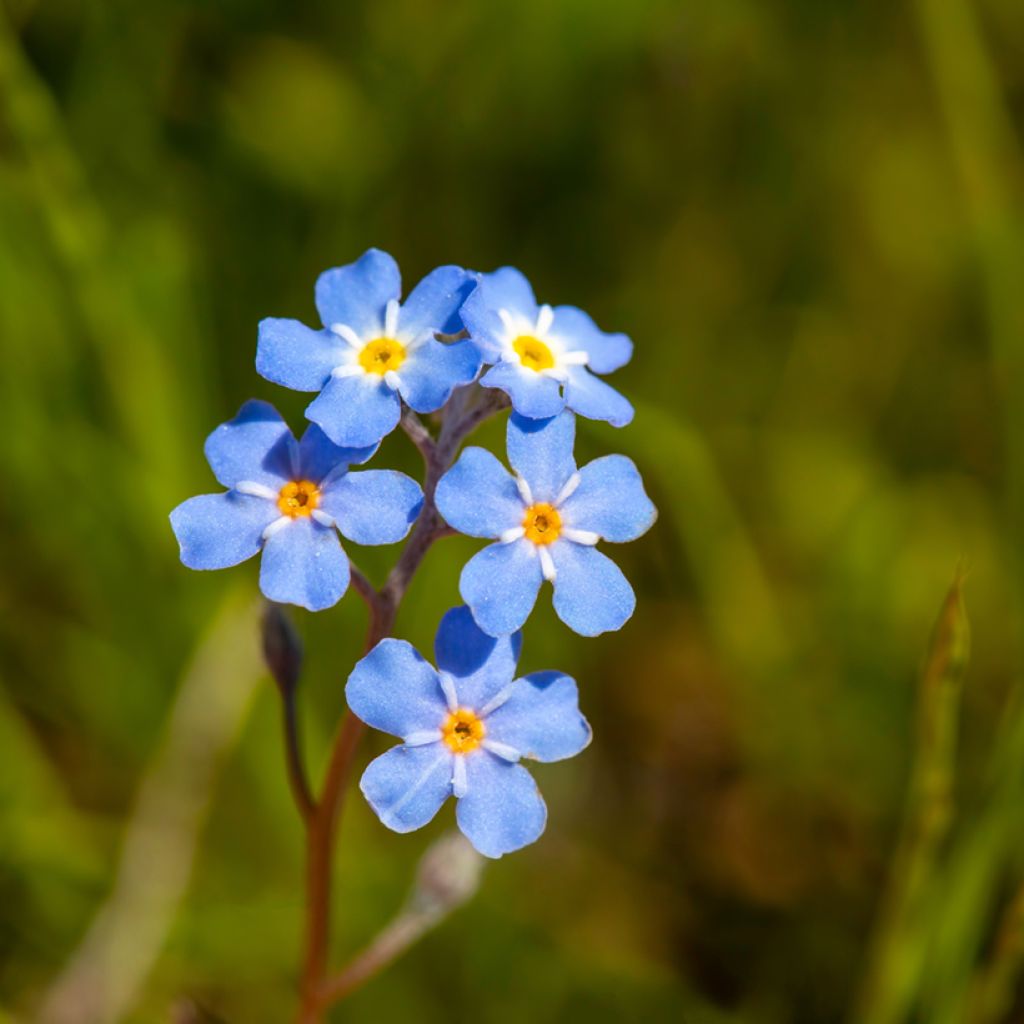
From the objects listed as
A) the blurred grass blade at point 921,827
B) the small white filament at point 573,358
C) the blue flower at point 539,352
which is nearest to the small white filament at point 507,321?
the blue flower at point 539,352

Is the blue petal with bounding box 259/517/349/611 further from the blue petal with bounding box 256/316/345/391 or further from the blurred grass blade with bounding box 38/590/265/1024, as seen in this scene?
the blurred grass blade with bounding box 38/590/265/1024

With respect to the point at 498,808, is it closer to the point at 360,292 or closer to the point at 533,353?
the point at 533,353

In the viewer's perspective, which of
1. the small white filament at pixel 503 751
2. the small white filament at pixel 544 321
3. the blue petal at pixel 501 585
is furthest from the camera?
the small white filament at pixel 544 321

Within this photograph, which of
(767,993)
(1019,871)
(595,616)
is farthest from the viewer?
(767,993)

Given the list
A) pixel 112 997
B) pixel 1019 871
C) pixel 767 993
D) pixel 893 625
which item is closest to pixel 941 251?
pixel 893 625

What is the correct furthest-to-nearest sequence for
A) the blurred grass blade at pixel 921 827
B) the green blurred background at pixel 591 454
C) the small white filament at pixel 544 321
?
the green blurred background at pixel 591 454, the blurred grass blade at pixel 921 827, the small white filament at pixel 544 321

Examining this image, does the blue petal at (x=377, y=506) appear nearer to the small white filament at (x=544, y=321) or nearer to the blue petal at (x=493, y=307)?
the blue petal at (x=493, y=307)

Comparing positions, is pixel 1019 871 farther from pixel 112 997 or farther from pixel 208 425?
pixel 208 425
